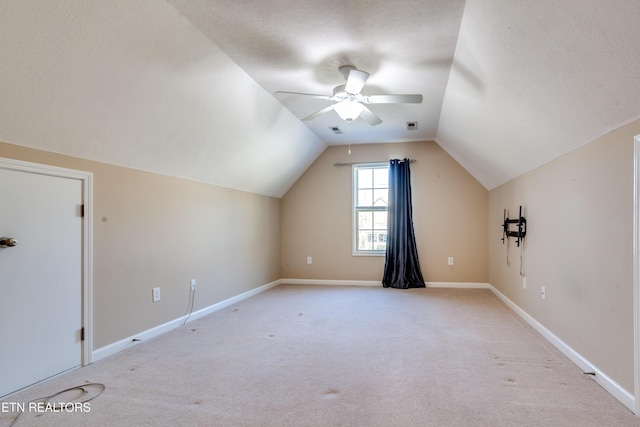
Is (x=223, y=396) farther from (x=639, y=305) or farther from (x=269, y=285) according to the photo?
(x=269, y=285)

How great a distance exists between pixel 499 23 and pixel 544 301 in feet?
8.29

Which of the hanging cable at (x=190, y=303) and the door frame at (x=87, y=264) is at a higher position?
the door frame at (x=87, y=264)

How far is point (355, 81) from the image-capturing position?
2.94 m

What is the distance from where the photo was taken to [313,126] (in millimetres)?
5074

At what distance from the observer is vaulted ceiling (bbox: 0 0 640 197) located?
1883mm

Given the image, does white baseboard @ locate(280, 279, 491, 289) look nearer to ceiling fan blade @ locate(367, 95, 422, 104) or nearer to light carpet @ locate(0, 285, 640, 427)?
light carpet @ locate(0, 285, 640, 427)

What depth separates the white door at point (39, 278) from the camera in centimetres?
225

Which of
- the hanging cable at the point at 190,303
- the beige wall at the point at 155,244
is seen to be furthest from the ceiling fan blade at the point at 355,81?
the hanging cable at the point at 190,303

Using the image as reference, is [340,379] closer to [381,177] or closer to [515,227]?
[515,227]

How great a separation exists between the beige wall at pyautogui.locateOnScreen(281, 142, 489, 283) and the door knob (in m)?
4.43

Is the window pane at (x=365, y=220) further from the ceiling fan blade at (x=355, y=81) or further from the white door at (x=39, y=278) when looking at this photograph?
the white door at (x=39, y=278)

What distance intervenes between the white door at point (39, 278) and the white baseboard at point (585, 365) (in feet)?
11.8

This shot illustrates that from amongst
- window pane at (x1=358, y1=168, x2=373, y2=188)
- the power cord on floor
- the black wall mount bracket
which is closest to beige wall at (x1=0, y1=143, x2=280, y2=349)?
the power cord on floor

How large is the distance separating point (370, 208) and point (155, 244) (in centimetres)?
376
